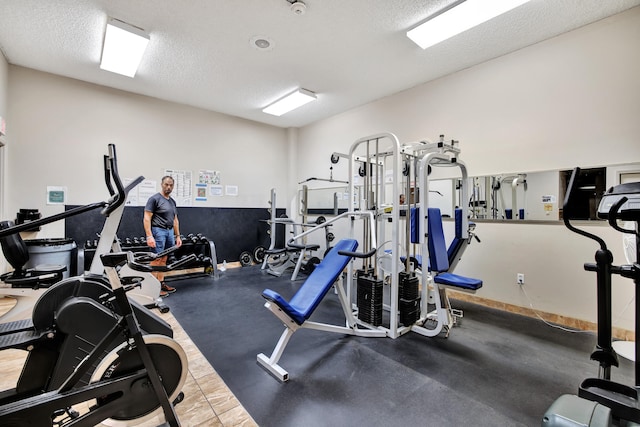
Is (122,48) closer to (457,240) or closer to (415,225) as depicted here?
(415,225)

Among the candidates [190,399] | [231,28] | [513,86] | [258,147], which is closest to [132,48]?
[231,28]

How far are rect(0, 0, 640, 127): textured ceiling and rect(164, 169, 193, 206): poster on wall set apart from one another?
1.40m

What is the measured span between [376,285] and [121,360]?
2.11 m

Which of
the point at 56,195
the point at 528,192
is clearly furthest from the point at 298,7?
the point at 56,195

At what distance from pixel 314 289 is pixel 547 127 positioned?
3.17 meters

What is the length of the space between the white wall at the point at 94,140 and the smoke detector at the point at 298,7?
3.48 metres

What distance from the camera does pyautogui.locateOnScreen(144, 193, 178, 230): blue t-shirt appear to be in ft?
13.6

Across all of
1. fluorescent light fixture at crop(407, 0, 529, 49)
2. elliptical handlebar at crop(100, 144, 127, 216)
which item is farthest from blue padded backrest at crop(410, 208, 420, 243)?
elliptical handlebar at crop(100, 144, 127, 216)

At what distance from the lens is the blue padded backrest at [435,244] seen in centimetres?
283

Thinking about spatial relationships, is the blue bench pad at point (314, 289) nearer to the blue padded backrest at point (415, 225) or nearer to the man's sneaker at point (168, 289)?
the blue padded backrest at point (415, 225)

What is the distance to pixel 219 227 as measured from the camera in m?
5.87

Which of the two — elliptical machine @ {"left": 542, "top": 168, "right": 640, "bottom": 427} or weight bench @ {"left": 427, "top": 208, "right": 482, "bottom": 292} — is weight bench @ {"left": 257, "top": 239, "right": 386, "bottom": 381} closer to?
weight bench @ {"left": 427, "top": 208, "right": 482, "bottom": 292}

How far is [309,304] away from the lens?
7.55 ft

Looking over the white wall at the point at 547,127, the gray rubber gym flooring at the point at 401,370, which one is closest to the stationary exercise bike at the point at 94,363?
the gray rubber gym flooring at the point at 401,370
